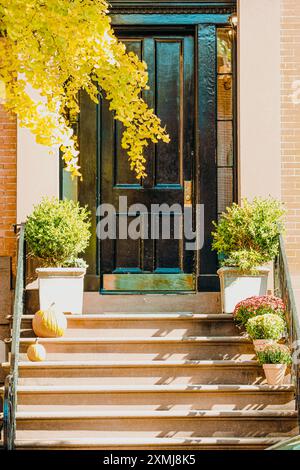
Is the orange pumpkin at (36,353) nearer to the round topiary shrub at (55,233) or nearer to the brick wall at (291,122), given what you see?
the round topiary shrub at (55,233)

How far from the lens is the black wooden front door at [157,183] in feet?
31.7

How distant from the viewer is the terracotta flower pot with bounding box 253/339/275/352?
8055 mm

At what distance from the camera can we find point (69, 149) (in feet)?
26.0

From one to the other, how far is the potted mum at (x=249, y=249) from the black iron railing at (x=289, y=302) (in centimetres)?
13

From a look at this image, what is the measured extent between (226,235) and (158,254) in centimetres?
111

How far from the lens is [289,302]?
8211 millimetres

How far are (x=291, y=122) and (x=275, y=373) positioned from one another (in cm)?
279

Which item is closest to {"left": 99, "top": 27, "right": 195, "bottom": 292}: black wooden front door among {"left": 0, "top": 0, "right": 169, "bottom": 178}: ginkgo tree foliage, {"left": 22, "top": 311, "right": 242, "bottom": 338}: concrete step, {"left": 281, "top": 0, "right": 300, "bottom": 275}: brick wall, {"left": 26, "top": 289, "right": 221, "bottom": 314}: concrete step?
{"left": 26, "top": 289, "right": 221, "bottom": 314}: concrete step

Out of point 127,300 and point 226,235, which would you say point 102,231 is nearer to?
point 127,300

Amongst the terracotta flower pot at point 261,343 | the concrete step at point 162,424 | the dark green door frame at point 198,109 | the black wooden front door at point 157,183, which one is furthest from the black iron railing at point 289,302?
the black wooden front door at point 157,183

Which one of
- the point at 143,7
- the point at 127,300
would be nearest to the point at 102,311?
the point at 127,300

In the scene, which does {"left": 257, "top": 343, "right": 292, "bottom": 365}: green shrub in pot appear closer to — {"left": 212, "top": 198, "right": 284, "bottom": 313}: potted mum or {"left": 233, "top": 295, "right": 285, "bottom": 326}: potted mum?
{"left": 233, "top": 295, "right": 285, "bottom": 326}: potted mum

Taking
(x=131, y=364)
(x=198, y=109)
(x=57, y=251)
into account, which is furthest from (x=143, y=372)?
(x=198, y=109)

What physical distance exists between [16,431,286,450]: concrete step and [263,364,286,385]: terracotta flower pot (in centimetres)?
59
